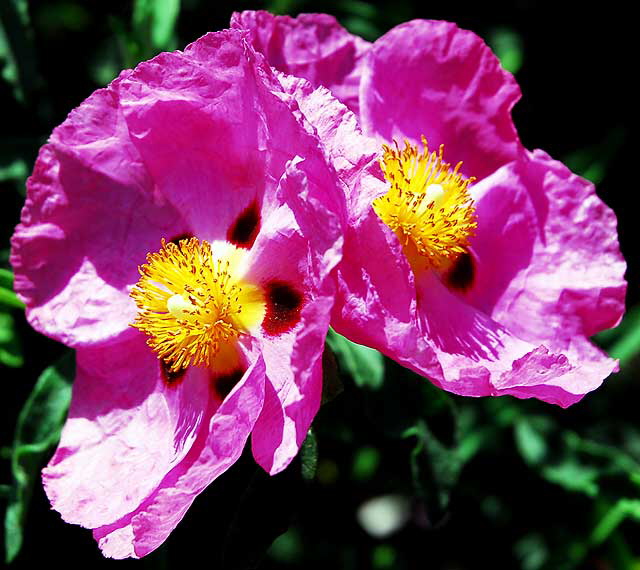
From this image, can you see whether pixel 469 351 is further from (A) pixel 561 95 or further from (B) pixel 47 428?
(A) pixel 561 95

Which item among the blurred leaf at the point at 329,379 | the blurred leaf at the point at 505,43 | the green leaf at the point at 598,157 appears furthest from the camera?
the blurred leaf at the point at 505,43

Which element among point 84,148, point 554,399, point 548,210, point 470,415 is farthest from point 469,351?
point 470,415

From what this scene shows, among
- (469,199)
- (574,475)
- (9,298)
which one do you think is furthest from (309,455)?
(574,475)

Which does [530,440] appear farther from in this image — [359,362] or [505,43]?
[505,43]

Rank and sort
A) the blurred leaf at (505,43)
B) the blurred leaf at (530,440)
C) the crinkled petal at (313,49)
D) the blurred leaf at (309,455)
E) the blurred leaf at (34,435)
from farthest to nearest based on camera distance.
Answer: the blurred leaf at (505,43) → the blurred leaf at (530,440) → the blurred leaf at (34,435) → the crinkled petal at (313,49) → the blurred leaf at (309,455)

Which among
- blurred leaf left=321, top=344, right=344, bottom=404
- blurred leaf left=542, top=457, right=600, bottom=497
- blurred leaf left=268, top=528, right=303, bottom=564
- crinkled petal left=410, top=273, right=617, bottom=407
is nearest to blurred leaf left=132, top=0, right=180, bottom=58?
crinkled petal left=410, top=273, right=617, bottom=407

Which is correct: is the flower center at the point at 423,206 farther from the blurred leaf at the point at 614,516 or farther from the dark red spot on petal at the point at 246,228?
the blurred leaf at the point at 614,516

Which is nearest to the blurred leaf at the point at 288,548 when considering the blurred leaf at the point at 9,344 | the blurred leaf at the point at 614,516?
the blurred leaf at the point at 614,516

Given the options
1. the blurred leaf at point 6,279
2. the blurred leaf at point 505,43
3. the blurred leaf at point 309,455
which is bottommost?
the blurred leaf at point 309,455

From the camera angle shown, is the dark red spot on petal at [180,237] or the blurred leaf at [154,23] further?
the blurred leaf at [154,23]

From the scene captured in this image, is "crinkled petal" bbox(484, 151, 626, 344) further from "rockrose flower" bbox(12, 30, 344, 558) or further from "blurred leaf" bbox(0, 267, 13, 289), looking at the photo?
"blurred leaf" bbox(0, 267, 13, 289)

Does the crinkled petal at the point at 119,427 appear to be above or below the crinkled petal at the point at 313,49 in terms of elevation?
below
